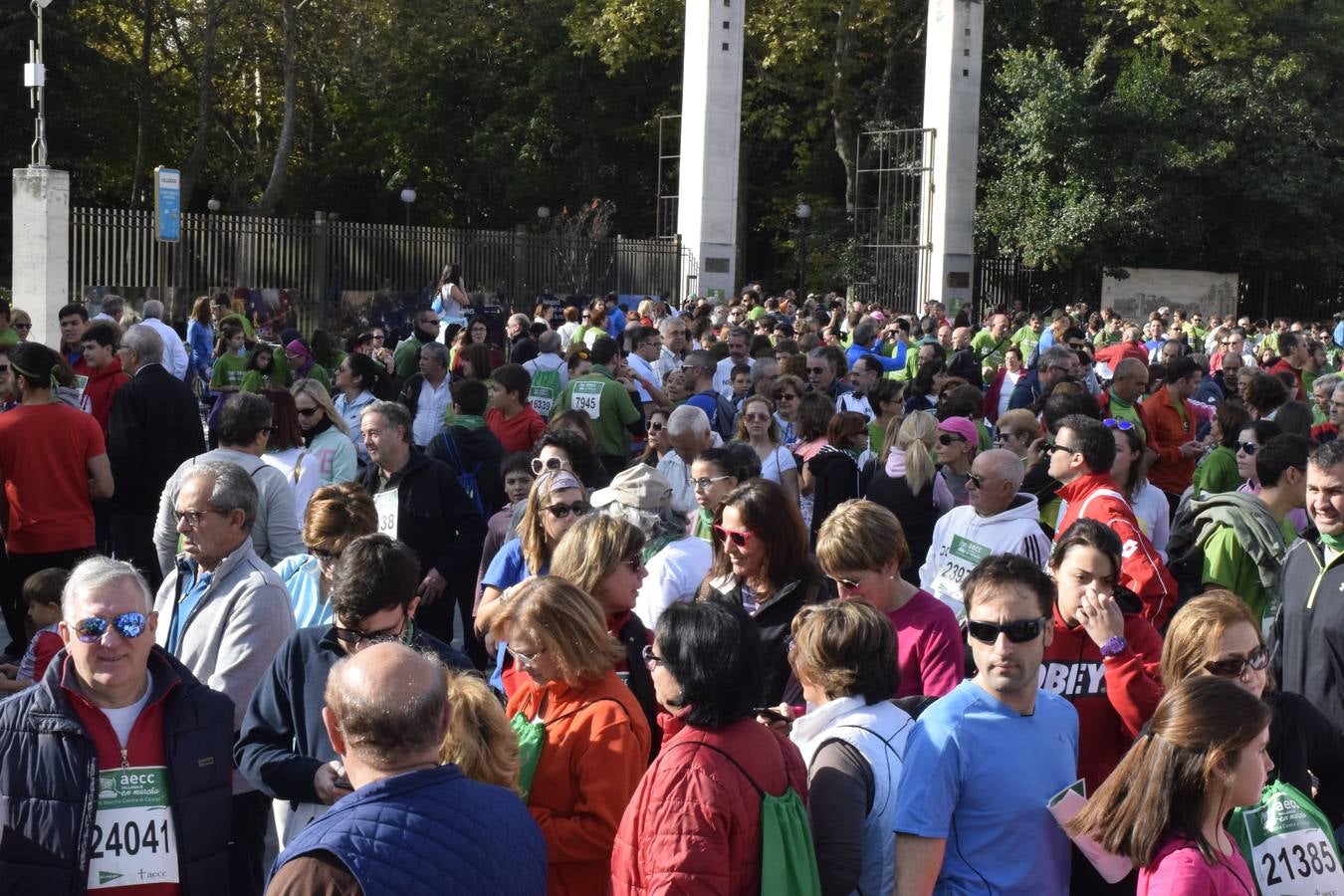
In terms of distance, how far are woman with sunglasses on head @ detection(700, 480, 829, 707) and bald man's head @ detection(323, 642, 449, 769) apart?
2.08 m

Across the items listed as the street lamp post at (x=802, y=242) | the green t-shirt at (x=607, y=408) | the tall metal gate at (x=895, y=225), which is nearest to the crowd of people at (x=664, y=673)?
the green t-shirt at (x=607, y=408)

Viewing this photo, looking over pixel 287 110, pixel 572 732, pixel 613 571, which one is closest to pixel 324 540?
pixel 613 571

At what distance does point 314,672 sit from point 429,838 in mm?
1476

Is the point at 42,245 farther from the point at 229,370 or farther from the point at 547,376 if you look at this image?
the point at 547,376

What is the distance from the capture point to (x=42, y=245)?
1927 cm

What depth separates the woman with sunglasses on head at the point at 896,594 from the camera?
183 inches

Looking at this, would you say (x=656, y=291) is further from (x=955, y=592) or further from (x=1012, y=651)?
(x=1012, y=651)

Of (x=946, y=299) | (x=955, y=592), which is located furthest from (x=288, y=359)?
(x=946, y=299)

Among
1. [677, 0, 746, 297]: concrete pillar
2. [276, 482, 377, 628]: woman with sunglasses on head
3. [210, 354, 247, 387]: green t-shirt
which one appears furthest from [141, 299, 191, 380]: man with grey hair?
[677, 0, 746, 297]: concrete pillar

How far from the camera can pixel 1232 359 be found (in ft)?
50.6

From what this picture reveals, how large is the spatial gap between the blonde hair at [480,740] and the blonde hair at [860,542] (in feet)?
4.95

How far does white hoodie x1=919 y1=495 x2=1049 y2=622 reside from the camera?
6082mm

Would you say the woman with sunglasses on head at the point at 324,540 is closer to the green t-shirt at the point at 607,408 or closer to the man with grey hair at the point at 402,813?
the man with grey hair at the point at 402,813

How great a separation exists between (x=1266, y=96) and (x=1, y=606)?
31.1m
